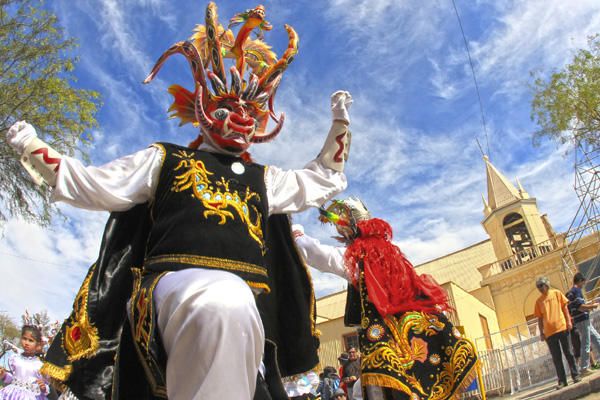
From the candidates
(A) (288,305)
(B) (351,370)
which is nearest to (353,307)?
(A) (288,305)

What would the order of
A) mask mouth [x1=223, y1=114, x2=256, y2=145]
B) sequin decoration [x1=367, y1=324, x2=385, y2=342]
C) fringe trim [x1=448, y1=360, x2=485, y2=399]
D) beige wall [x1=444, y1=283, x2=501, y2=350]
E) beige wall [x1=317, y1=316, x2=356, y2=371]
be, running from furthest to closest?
1. beige wall [x1=317, y1=316, x2=356, y2=371]
2. beige wall [x1=444, y1=283, x2=501, y2=350]
3. sequin decoration [x1=367, y1=324, x2=385, y2=342]
4. fringe trim [x1=448, y1=360, x2=485, y2=399]
5. mask mouth [x1=223, y1=114, x2=256, y2=145]

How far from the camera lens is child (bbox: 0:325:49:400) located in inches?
253

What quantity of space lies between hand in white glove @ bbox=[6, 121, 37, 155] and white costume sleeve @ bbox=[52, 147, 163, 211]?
0.19 m

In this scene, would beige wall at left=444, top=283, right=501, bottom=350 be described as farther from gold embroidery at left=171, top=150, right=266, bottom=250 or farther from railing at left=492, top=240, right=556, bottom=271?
gold embroidery at left=171, top=150, right=266, bottom=250

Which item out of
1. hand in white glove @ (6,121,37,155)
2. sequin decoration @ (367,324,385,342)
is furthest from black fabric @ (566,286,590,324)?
hand in white glove @ (6,121,37,155)

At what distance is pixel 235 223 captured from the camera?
218 cm

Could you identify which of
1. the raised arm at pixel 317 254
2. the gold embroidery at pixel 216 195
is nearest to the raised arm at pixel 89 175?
the gold embroidery at pixel 216 195

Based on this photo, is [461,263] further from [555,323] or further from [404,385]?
[404,385]

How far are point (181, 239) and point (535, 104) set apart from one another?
Result: 1960 centimetres

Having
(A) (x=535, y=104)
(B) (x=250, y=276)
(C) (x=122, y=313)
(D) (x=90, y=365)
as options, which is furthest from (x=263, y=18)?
(A) (x=535, y=104)

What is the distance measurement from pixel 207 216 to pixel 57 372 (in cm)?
93

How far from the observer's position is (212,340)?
147 cm

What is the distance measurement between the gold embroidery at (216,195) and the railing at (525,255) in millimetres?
23610

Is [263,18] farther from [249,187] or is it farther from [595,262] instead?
[595,262]
